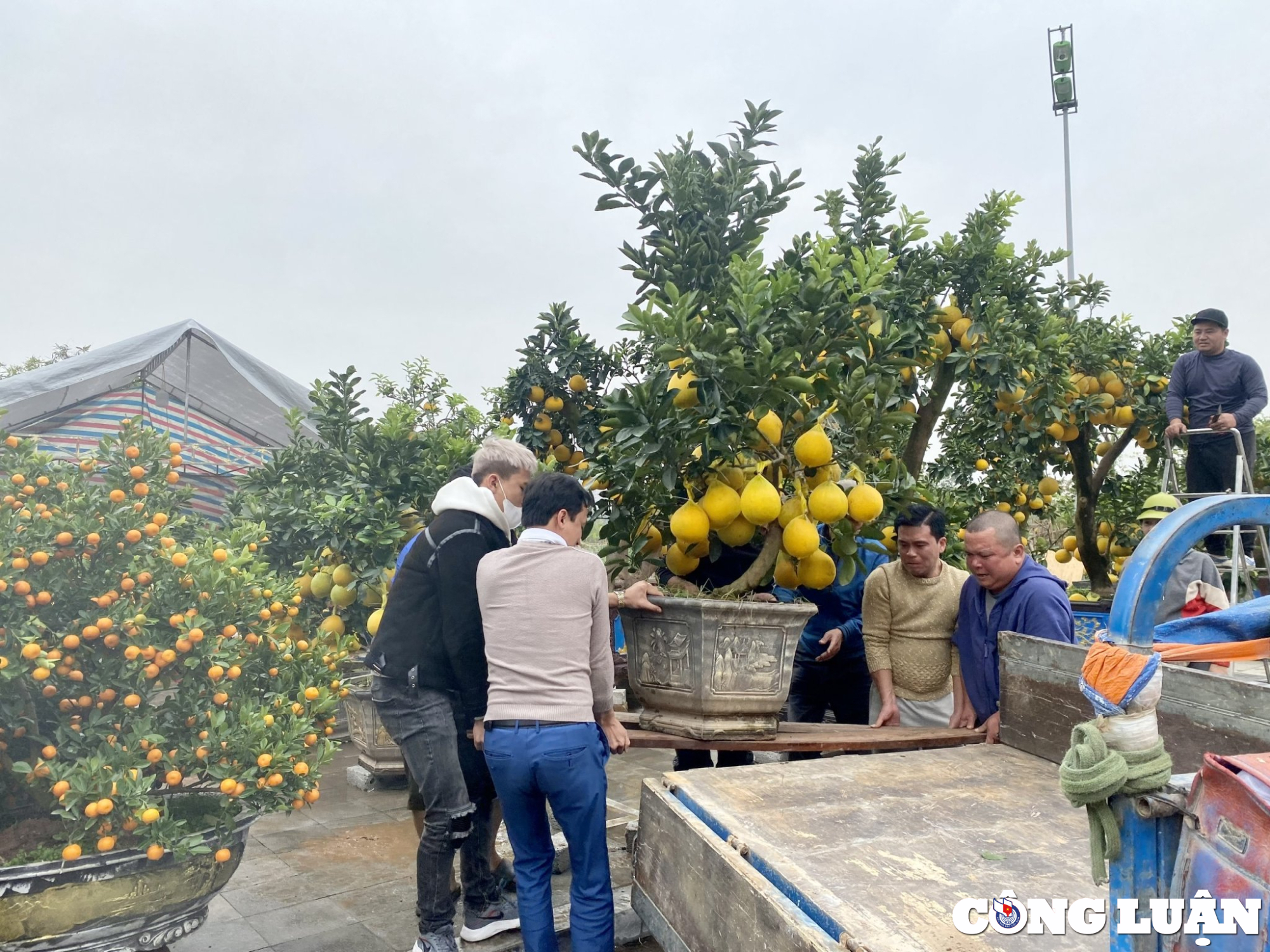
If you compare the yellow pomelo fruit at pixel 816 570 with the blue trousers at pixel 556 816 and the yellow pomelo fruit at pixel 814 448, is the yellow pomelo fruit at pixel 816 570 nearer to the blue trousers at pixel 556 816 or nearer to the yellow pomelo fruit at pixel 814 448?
the yellow pomelo fruit at pixel 814 448

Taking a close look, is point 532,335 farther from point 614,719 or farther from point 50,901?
point 50,901

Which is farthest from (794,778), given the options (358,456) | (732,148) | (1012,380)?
(358,456)

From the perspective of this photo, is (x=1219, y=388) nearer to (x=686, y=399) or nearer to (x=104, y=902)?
(x=686, y=399)

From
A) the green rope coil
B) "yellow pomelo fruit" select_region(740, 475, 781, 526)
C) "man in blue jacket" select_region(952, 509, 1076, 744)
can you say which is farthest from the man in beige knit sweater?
the green rope coil

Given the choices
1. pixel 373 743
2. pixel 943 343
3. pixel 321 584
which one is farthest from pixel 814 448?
pixel 373 743

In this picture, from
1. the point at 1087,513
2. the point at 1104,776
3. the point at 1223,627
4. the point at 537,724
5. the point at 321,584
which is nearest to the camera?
the point at 1104,776

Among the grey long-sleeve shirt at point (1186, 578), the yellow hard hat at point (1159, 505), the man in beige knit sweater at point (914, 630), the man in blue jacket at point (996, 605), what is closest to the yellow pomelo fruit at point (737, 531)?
the man in blue jacket at point (996, 605)

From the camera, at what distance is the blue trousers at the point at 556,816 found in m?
2.75

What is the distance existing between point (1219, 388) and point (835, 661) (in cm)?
365

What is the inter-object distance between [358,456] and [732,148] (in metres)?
2.98

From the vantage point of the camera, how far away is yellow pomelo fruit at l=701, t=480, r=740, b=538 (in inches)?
115

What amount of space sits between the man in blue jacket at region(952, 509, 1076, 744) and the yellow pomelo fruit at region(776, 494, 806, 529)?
2.38ft

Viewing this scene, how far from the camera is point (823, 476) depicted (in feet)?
9.94

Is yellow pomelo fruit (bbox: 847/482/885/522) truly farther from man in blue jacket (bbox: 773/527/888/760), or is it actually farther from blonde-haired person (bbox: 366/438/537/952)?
man in blue jacket (bbox: 773/527/888/760)
